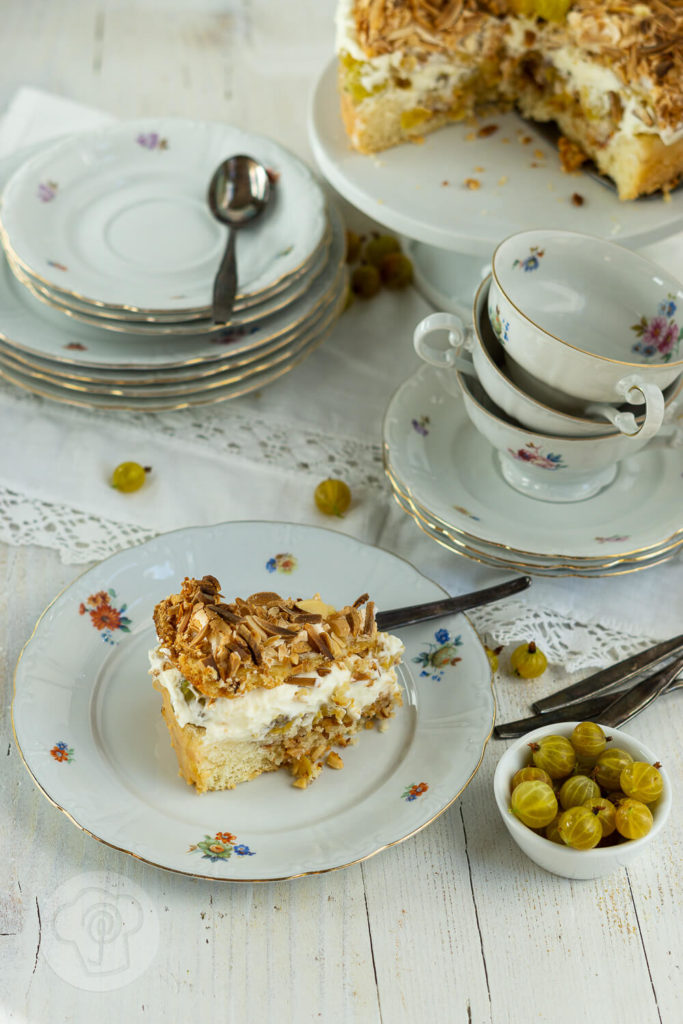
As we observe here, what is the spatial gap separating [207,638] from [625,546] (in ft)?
2.15

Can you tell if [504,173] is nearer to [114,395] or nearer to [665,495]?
[665,495]

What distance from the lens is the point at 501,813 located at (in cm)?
120

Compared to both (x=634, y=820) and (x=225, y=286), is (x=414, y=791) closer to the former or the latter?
(x=634, y=820)

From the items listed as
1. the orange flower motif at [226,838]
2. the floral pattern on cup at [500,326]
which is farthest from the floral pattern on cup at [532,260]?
the orange flower motif at [226,838]

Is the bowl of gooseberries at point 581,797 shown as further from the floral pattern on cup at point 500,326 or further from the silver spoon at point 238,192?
the silver spoon at point 238,192

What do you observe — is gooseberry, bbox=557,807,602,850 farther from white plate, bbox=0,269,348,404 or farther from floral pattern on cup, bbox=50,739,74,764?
white plate, bbox=0,269,348,404

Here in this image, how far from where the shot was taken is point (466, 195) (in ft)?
6.06

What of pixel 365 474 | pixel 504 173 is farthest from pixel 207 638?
pixel 504 173

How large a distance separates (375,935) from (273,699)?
30cm

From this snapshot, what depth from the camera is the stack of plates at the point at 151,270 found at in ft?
5.70

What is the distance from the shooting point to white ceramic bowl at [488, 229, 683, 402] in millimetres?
1527

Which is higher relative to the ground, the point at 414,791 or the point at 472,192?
the point at 472,192

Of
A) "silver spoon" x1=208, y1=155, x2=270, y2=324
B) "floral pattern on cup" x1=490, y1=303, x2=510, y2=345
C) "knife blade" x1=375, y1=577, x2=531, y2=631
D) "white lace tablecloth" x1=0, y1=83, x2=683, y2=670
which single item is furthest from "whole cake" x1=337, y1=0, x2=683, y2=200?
"knife blade" x1=375, y1=577, x2=531, y2=631

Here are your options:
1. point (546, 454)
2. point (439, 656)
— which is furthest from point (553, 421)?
point (439, 656)
